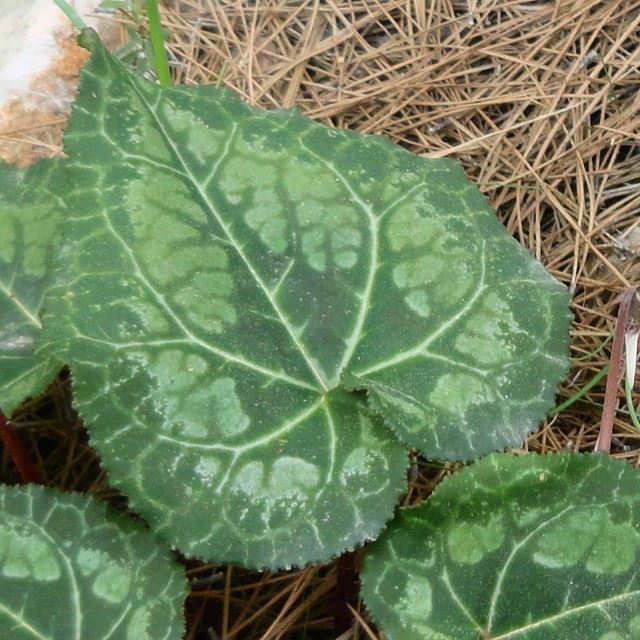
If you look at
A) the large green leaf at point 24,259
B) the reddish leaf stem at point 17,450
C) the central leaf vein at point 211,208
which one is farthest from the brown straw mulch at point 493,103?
the central leaf vein at point 211,208

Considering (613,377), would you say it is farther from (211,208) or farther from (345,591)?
(211,208)

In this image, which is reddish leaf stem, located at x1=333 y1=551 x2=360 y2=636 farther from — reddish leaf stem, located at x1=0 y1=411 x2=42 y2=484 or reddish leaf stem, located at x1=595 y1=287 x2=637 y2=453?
reddish leaf stem, located at x1=0 y1=411 x2=42 y2=484

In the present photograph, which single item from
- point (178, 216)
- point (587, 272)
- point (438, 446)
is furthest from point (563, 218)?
point (178, 216)

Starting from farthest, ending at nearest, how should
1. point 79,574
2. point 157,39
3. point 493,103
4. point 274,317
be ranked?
point 493,103
point 157,39
point 274,317
point 79,574

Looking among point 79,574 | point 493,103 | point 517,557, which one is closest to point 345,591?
point 517,557

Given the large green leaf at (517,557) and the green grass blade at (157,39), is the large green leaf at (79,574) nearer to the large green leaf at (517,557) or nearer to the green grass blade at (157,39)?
the large green leaf at (517,557)

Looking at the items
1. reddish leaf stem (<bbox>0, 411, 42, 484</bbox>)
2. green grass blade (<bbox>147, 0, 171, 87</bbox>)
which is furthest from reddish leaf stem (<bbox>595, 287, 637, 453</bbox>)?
reddish leaf stem (<bbox>0, 411, 42, 484</bbox>)

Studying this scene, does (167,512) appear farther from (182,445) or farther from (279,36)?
(279,36)
